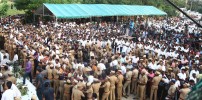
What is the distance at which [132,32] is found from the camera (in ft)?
75.7

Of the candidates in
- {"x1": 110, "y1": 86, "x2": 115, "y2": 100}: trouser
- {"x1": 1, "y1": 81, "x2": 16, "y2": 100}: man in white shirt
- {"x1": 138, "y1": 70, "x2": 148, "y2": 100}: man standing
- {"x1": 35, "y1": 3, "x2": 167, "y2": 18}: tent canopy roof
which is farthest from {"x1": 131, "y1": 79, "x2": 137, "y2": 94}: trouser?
{"x1": 35, "y1": 3, "x2": 167, "y2": 18}: tent canopy roof

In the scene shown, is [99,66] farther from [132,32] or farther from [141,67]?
[132,32]

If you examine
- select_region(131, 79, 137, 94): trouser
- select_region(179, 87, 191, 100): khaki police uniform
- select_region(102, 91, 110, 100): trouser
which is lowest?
select_region(131, 79, 137, 94): trouser

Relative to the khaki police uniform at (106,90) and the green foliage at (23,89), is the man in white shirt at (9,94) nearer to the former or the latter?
the khaki police uniform at (106,90)

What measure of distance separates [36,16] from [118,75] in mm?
19054

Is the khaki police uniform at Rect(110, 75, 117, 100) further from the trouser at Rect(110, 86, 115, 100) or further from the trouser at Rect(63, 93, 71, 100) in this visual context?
the trouser at Rect(63, 93, 71, 100)

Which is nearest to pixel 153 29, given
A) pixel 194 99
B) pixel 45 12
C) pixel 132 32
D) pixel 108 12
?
pixel 132 32

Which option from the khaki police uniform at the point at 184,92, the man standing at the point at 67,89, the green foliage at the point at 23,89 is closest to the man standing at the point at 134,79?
the khaki police uniform at the point at 184,92

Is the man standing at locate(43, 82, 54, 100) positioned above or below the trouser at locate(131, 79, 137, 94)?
above

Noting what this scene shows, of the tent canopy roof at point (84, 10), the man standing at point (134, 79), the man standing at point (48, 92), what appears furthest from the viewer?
the tent canopy roof at point (84, 10)

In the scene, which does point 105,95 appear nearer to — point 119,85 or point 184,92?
point 119,85

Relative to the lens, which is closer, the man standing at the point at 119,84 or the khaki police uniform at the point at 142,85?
the man standing at the point at 119,84

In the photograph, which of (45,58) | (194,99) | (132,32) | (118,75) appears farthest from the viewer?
(132,32)

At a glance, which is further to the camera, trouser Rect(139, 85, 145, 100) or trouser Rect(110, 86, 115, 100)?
trouser Rect(139, 85, 145, 100)
